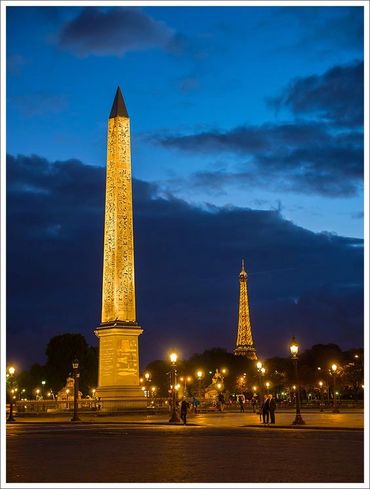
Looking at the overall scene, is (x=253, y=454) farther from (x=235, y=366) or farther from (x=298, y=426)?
(x=235, y=366)

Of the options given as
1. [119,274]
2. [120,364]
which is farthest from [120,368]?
[119,274]

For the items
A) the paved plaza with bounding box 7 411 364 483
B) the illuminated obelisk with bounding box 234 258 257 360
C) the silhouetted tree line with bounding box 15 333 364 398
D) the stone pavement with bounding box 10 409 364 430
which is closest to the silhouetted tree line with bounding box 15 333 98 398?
the silhouetted tree line with bounding box 15 333 364 398

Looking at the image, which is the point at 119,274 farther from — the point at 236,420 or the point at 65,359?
the point at 65,359

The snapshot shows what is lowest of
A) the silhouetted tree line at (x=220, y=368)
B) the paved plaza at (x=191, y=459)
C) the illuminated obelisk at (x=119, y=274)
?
the silhouetted tree line at (x=220, y=368)

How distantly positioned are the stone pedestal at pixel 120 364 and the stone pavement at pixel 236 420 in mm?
1300

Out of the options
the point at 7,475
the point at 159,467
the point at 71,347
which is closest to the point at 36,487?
the point at 7,475

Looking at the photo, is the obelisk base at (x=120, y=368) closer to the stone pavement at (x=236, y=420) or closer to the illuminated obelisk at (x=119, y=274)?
the illuminated obelisk at (x=119, y=274)

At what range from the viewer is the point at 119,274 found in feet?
165

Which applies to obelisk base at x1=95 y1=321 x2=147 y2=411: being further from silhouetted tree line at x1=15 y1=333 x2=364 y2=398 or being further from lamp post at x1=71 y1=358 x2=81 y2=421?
silhouetted tree line at x1=15 y1=333 x2=364 y2=398

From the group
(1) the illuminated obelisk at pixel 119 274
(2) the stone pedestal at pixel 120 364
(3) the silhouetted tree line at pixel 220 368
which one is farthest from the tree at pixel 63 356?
(1) the illuminated obelisk at pixel 119 274

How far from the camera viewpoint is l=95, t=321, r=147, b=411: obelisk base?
51.8m

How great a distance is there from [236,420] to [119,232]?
514 inches

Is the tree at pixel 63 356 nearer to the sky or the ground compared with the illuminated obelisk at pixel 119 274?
nearer to the ground

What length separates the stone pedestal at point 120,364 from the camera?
5181cm
